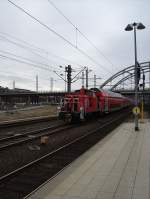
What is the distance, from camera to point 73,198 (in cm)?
696

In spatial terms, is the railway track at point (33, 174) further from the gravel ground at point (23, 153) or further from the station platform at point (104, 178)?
the gravel ground at point (23, 153)

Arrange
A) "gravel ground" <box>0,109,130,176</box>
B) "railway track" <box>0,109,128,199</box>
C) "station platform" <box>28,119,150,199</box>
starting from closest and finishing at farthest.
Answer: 1. "station platform" <box>28,119,150,199</box>
2. "railway track" <box>0,109,128,199</box>
3. "gravel ground" <box>0,109,130,176</box>

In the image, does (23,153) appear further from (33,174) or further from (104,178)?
(104,178)

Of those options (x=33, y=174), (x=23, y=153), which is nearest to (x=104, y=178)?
(x=33, y=174)

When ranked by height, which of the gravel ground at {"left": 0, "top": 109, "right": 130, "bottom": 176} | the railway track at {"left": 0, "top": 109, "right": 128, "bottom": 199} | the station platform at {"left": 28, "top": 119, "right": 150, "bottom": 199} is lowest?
the railway track at {"left": 0, "top": 109, "right": 128, "bottom": 199}

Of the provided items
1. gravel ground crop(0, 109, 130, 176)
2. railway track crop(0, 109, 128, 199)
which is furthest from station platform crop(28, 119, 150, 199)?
gravel ground crop(0, 109, 130, 176)

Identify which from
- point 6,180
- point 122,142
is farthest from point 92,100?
point 6,180

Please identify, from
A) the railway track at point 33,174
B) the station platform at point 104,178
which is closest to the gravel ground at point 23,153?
the railway track at point 33,174

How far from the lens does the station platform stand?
7.24m

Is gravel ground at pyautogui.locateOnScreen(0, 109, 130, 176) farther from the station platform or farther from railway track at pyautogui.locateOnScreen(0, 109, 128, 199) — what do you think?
the station platform

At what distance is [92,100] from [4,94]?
4462 inches

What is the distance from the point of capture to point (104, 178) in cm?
862

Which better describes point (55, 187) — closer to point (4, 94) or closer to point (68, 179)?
point (68, 179)

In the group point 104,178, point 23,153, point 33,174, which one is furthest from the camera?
point 23,153
